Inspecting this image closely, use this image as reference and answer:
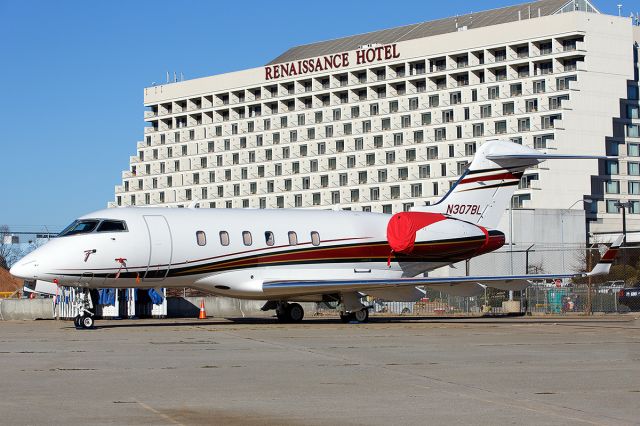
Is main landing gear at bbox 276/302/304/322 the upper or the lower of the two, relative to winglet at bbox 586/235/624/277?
lower

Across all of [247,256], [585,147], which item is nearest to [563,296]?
[247,256]

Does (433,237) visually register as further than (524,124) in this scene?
No

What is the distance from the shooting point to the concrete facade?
364 feet

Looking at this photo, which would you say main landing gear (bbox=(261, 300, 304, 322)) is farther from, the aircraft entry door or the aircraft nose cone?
the aircraft nose cone

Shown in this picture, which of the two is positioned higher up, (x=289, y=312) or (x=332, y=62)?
(x=332, y=62)

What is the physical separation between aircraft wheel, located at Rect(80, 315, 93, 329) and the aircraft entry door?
1.90m

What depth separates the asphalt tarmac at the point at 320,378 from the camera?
11.4 meters

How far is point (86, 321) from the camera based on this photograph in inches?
1083

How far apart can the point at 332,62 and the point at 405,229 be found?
97675mm

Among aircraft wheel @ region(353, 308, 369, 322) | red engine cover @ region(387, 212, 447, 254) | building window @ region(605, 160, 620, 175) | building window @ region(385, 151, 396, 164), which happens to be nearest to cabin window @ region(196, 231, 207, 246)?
aircraft wheel @ region(353, 308, 369, 322)

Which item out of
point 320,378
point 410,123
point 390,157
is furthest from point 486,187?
point 390,157

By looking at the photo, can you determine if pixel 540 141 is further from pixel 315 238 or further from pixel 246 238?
pixel 246 238

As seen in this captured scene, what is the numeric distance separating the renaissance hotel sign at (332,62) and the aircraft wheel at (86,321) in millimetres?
98804

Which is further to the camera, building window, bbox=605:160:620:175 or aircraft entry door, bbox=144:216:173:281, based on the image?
building window, bbox=605:160:620:175
